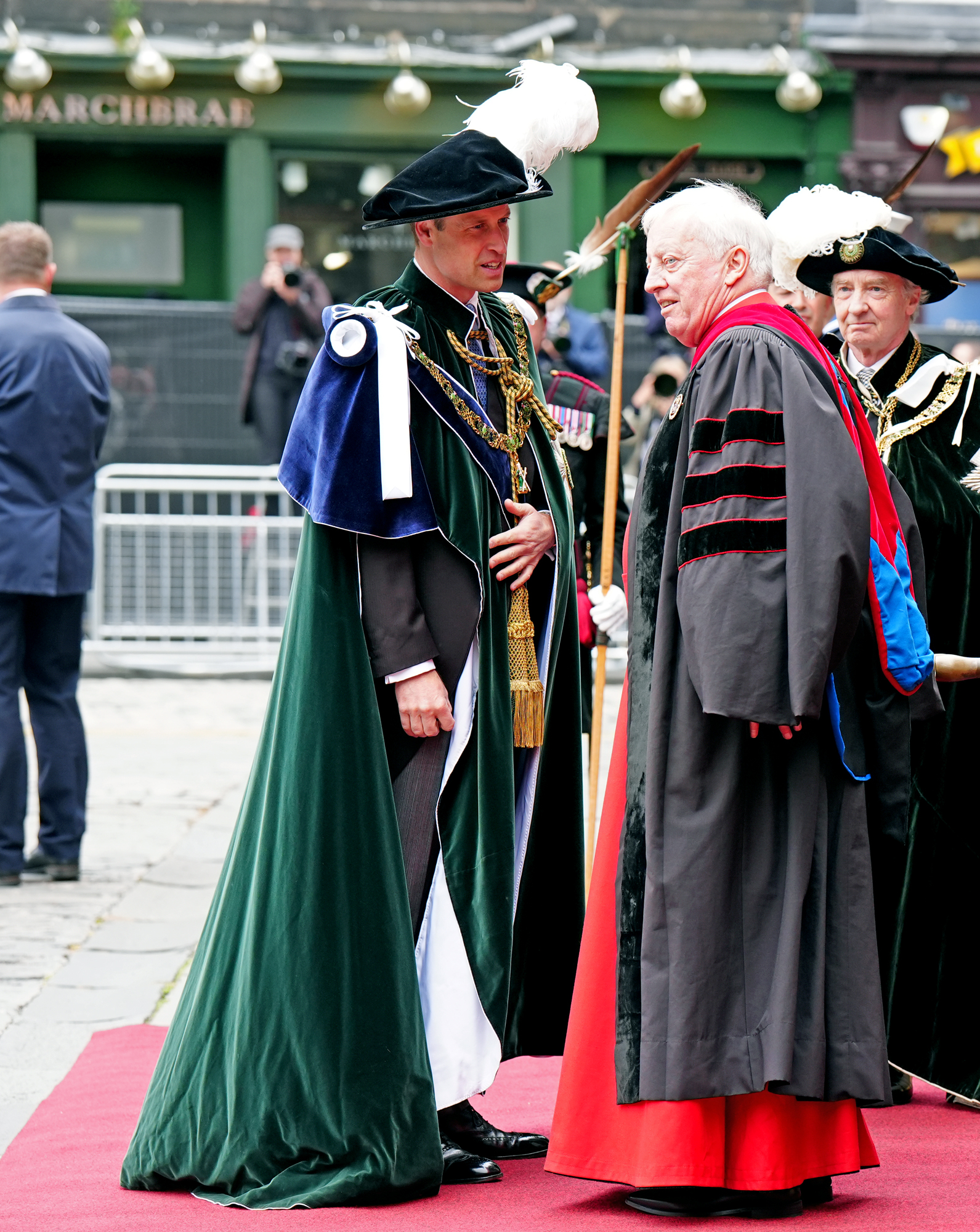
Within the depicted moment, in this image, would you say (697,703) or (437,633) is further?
(437,633)

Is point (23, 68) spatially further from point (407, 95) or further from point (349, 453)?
point (349, 453)

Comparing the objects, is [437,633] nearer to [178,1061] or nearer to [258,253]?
[178,1061]

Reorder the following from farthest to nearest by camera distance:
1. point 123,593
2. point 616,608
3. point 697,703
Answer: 1. point 123,593
2. point 616,608
3. point 697,703

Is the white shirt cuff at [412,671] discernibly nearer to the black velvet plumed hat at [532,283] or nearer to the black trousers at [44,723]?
the black velvet plumed hat at [532,283]

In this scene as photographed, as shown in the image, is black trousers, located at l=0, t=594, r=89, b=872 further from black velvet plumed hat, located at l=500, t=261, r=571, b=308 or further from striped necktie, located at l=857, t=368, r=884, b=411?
striped necktie, located at l=857, t=368, r=884, b=411

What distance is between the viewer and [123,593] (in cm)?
1186

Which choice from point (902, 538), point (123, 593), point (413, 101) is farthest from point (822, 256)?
point (413, 101)

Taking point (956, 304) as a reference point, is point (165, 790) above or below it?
below

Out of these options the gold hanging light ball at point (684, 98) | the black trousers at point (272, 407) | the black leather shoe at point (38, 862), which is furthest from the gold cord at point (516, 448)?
the gold hanging light ball at point (684, 98)

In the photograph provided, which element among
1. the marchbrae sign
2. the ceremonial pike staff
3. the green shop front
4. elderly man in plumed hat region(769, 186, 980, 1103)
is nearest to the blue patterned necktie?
the ceremonial pike staff

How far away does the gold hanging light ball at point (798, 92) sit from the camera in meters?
15.5

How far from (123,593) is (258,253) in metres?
4.68

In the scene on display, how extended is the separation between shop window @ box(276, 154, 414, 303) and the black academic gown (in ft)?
40.9

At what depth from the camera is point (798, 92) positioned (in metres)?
15.5
